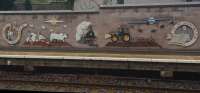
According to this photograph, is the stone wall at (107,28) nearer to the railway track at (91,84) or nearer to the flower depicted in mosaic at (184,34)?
the flower depicted in mosaic at (184,34)

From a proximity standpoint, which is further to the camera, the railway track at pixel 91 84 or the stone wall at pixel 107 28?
the stone wall at pixel 107 28

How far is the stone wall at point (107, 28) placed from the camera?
1998cm

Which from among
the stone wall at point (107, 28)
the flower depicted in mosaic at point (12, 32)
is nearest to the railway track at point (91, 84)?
the stone wall at point (107, 28)

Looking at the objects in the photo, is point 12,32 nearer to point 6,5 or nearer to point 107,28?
point 107,28

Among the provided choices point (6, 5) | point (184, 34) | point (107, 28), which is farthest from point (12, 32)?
point (184, 34)

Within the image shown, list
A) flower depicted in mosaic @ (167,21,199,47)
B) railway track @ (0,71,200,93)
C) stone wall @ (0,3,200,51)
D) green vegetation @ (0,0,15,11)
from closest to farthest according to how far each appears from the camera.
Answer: railway track @ (0,71,200,93)
flower depicted in mosaic @ (167,21,199,47)
stone wall @ (0,3,200,51)
green vegetation @ (0,0,15,11)

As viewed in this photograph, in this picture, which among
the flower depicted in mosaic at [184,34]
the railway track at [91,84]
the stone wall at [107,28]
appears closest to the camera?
the railway track at [91,84]

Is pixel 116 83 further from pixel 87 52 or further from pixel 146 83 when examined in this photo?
pixel 87 52

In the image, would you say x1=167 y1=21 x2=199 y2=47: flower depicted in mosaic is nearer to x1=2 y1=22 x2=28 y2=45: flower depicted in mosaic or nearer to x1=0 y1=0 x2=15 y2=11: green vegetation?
x1=2 y1=22 x2=28 y2=45: flower depicted in mosaic

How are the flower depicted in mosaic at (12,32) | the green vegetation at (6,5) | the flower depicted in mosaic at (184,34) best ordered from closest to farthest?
the flower depicted in mosaic at (184,34) < the flower depicted in mosaic at (12,32) < the green vegetation at (6,5)

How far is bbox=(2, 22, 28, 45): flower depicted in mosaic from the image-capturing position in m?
23.5

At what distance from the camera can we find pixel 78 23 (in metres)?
22.1

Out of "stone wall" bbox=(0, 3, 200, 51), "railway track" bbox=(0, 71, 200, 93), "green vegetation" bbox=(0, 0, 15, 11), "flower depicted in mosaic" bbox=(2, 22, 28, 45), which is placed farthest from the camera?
"green vegetation" bbox=(0, 0, 15, 11)

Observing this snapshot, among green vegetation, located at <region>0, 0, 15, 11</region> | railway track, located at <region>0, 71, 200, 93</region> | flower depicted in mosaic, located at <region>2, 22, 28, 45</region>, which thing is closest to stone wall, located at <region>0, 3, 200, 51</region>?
flower depicted in mosaic, located at <region>2, 22, 28, 45</region>
